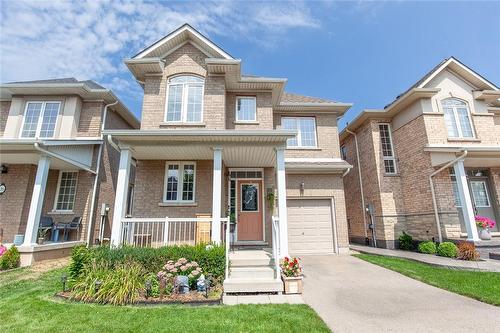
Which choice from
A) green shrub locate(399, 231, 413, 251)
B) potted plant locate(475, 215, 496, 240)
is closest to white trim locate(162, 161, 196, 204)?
green shrub locate(399, 231, 413, 251)

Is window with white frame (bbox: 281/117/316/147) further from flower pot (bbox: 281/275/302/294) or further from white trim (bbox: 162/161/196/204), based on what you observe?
flower pot (bbox: 281/275/302/294)

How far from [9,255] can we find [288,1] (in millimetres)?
11889

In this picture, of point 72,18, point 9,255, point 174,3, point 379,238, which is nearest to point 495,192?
point 379,238

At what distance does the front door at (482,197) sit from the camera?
36.7ft

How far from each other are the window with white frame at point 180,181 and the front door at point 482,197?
12702mm

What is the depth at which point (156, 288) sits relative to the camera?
5203 mm

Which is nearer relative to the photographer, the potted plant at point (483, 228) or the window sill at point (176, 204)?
the window sill at point (176, 204)

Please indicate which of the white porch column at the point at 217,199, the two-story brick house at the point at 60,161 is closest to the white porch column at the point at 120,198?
the white porch column at the point at 217,199

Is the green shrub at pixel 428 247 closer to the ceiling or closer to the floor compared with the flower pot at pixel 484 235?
closer to the floor

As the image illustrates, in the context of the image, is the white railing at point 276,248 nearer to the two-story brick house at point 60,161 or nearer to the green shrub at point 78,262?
the green shrub at point 78,262

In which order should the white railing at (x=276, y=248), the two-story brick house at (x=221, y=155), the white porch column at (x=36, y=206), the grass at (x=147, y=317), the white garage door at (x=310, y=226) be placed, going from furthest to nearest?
the white garage door at (x=310, y=226)
the white porch column at (x=36, y=206)
the two-story brick house at (x=221, y=155)
the white railing at (x=276, y=248)
the grass at (x=147, y=317)

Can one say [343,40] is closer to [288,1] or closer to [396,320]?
[288,1]

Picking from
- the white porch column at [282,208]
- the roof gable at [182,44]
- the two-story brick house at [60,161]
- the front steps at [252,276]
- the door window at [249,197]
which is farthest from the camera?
the two-story brick house at [60,161]

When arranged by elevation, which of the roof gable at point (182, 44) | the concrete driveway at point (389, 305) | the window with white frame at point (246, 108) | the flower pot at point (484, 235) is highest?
the roof gable at point (182, 44)
